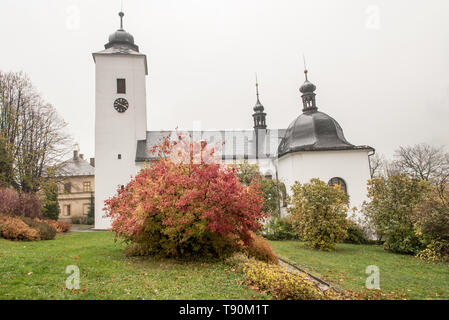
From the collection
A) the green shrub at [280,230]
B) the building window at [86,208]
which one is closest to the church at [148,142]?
the green shrub at [280,230]

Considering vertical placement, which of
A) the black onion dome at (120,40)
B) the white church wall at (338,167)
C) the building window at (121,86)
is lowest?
the white church wall at (338,167)

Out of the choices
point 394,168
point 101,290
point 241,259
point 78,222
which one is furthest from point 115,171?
point 394,168

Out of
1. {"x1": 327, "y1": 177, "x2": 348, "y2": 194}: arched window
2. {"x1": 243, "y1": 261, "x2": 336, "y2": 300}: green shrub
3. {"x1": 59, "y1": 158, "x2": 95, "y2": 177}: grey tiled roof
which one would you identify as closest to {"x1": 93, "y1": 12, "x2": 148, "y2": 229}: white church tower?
{"x1": 327, "y1": 177, "x2": 348, "y2": 194}: arched window

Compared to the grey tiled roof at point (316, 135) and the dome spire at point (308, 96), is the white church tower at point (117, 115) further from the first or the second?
the dome spire at point (308, 96)

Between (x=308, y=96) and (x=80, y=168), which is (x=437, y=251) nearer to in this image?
(x=308, y=96)

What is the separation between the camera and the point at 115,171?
2320cm

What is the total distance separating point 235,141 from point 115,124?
34.3ft

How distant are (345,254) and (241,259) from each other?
19.8 feet

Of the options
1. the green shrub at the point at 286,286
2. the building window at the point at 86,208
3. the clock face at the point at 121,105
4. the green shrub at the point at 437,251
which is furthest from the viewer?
the building window at the point at 86,208

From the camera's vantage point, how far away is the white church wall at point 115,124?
22953 millimetres

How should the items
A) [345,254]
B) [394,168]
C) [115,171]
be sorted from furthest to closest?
[394,168]
[115,171]
[345,254]

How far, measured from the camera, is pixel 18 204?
50.2 ft

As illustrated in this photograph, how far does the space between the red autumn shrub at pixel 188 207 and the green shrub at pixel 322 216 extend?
527 centimetres
